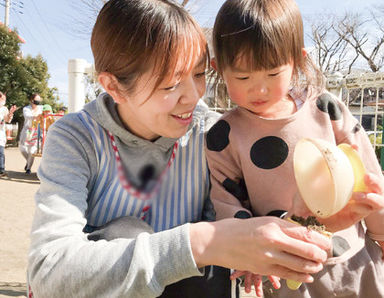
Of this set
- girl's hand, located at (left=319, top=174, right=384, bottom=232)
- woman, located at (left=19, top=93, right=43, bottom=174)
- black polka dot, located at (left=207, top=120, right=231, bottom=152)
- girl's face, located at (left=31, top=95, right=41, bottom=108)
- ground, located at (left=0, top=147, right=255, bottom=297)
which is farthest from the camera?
girl's face, located at (left=31, top=95, right=41, bottom=108)

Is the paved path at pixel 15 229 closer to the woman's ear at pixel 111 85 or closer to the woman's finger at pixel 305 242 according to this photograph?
the woman's ear at pixel 111 85

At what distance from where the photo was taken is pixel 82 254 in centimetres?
89

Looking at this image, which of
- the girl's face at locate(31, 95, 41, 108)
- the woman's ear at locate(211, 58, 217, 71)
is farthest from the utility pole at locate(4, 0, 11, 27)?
the woman's ear at locate(211, 58, 217, 71)

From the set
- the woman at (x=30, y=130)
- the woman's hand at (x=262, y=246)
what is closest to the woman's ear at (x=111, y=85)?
the woman's hand at (x=262, y=246)

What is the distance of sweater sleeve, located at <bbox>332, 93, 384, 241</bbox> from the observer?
1283 millimetres

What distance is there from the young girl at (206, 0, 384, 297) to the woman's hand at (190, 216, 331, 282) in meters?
0.37

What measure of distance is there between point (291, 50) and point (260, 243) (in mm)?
Result: 718

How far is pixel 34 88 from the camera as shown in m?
17.2

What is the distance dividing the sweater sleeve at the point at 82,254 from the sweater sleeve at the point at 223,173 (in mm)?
424

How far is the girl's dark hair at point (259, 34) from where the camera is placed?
119cm

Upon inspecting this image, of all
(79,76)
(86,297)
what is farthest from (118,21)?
(79,76)

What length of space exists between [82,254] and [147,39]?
2.00ft

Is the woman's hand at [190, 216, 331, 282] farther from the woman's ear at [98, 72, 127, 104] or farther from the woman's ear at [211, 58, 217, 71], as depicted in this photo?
the woman's ear at [211, 58, 217, 71]

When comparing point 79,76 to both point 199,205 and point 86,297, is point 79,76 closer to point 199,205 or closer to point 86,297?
point 199,205
